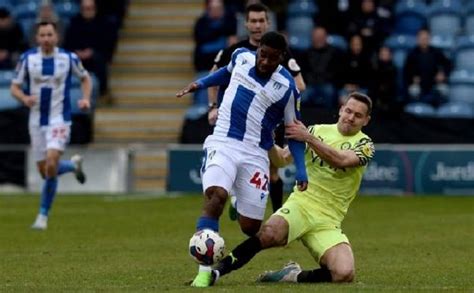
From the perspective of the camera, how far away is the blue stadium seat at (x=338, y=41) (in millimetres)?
25875

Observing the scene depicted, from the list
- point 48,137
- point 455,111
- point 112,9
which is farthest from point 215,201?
point 112,9

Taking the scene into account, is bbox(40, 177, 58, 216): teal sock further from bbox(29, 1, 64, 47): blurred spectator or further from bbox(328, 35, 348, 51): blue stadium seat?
bbox(328, 35, 348, 51): blue stadium seat

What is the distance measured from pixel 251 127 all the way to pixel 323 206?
95 cm

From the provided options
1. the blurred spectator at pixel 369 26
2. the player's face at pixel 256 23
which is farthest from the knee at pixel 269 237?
the blurred spectator at pixel 369 26

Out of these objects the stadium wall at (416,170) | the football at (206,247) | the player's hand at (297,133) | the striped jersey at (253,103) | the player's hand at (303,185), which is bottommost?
the stadium wall at (416,170)

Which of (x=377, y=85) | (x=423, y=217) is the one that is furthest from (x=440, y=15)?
(x=423, y=217)

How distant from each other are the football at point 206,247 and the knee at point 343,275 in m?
1.09

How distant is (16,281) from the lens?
11.1 meters

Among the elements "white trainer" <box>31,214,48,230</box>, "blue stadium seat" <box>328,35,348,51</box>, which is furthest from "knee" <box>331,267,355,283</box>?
"blue stadium seat" <box>328,35,348,51</box>

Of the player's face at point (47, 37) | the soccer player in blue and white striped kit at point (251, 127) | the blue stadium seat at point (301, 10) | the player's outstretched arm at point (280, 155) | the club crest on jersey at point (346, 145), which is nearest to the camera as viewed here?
the soccer player in blue and white striped kit at point (251, 127)

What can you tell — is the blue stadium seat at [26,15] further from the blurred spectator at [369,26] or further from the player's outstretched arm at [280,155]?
the player's outstretched arm at [280,155]

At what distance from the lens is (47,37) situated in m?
17.2

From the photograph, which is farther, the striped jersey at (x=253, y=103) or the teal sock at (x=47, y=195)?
the teal sock at (x=47, y=195)

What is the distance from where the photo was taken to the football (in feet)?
34.3
